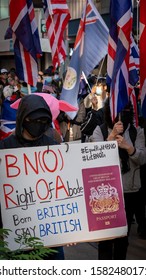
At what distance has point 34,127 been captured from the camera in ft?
13.9

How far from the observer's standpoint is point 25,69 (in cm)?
755

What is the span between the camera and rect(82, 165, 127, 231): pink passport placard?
4328 millimetres

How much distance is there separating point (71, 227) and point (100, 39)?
458 cm

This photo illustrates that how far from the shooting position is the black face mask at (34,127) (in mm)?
4227

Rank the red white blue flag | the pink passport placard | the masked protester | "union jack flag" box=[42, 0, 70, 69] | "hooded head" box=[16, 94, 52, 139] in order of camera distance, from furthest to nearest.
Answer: "union jack flag" box=[42, 0, 70, 69], the red white blue flag, the masked protester, the pink passport placard, "hooded head" box=[16, 94, 52, 139]

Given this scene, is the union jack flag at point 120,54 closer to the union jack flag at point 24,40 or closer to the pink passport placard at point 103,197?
the union jack flag at point 24,40

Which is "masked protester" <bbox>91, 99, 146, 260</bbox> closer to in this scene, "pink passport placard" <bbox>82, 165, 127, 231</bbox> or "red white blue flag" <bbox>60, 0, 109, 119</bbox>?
"pink passport placard" <bbox>82, 165, 127, 231</bbox>

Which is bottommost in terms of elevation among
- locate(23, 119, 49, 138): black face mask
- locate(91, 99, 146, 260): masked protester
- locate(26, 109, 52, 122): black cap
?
locate(91, 99, 146, 260): masked protester

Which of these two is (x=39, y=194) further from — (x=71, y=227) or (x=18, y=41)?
(x=18, y=41)

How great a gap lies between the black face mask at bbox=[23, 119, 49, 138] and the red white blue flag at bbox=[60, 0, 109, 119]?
154 inches

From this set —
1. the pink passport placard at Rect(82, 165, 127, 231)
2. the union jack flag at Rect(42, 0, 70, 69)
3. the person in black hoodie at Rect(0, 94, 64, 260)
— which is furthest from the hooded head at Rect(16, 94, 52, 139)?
the union jack flag at Rect(42, 0, 70, 69)

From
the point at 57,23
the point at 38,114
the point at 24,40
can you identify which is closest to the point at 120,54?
the point at 24,40

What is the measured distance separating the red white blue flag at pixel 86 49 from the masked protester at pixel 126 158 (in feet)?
7.76
